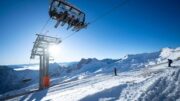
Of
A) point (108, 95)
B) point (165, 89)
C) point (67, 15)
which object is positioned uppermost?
point (67, 15)

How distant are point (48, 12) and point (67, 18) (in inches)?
56.3

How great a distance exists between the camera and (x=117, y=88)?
11.3 metres

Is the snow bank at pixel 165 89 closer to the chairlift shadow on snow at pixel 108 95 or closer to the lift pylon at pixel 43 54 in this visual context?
the chairlift shadow on snow at pixel 108 95

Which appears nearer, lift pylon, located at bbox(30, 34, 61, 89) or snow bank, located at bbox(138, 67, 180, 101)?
snow bank, located at bbox(138, 67, 180, 101)

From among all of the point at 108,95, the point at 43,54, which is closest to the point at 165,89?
the point at 108,95

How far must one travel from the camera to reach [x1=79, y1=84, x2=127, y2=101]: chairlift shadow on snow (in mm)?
10266

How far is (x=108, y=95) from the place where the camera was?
10609mm

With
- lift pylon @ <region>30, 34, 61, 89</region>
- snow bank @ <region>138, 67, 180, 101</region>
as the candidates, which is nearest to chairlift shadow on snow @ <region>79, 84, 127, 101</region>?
snow bank @ <region>138, 67, 180, 101</region>

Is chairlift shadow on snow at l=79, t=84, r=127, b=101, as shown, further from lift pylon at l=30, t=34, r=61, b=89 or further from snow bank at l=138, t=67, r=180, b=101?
lift pylon at l=30, t=34, r=61, b=89

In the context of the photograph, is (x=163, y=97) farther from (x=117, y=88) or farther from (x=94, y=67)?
(x=94, y=67)

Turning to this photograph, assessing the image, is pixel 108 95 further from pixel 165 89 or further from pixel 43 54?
pixel 43 54

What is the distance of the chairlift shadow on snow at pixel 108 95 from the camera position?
10.3 meters

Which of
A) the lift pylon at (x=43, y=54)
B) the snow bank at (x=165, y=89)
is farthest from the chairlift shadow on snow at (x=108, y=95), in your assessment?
the lift pylon at (x=43, y=54)

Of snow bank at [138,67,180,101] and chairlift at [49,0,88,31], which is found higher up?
chairlift at [49,0,88,31]
